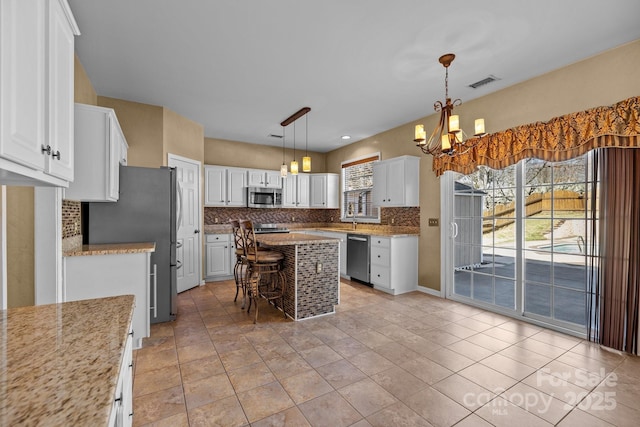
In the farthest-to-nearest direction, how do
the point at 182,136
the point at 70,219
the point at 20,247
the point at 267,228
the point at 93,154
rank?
the point at 267,228
the point at 182,136
the point at 70,219
the point at 93,154
the point at 20,247

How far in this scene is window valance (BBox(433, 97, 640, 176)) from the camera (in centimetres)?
260

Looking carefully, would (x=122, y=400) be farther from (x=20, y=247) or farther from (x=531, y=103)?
(x=531, y=103)

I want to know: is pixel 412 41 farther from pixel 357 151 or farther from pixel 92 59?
pixel 357 151

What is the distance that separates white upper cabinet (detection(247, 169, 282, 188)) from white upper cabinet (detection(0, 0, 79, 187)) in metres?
4.52

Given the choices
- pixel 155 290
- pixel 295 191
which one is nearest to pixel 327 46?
pixel 155 290

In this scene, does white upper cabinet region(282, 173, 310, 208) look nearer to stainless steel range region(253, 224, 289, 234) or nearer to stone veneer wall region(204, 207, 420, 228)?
stone veneer wall region(204, 207, 420, 228)

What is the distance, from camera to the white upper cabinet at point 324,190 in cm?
671

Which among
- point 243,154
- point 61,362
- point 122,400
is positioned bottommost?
point 122,400

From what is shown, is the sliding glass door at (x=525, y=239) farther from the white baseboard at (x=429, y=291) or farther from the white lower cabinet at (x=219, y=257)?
the white lower cabinet at (x=219, y=257)

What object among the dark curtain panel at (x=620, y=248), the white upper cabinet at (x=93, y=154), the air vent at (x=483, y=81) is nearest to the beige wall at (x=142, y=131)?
the white upper cabinet at (x=93, y=154)

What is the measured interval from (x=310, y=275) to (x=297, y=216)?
352 centimetres

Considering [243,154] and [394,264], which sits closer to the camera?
[394,264]

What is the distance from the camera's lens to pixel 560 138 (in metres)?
3.01

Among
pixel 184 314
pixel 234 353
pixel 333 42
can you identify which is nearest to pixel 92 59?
pixel 333 42
